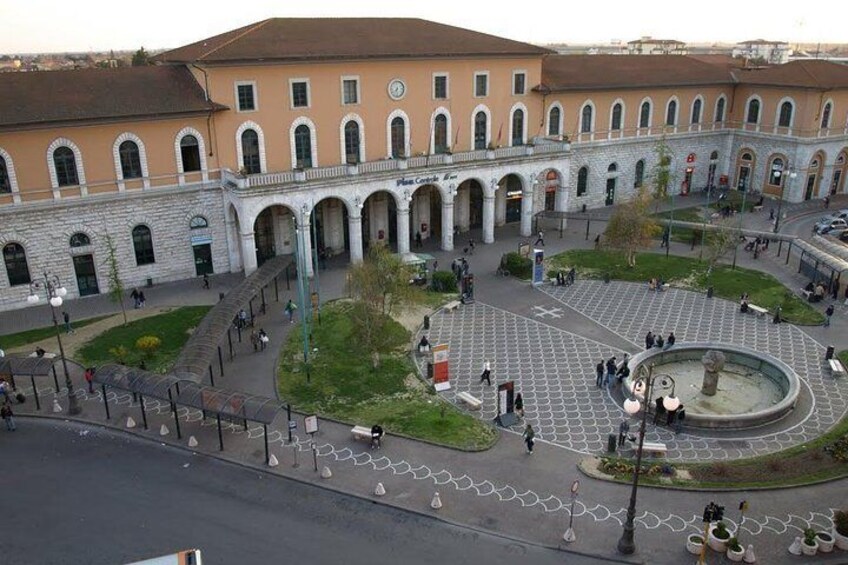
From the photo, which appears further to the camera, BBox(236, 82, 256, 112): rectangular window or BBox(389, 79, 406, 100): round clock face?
BBox(389, 79, 406, 100): round clock face

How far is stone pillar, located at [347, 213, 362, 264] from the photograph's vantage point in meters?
44.5

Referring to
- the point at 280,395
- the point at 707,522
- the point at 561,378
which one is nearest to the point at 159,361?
the point at 280,395

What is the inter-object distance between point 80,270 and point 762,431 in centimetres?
3669

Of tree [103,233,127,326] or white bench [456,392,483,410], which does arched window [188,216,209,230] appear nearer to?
tree [103,233,127,326]

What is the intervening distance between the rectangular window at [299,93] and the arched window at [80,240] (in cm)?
1487

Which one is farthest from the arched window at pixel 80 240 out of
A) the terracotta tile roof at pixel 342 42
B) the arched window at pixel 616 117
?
the arched window at pixel 616 117

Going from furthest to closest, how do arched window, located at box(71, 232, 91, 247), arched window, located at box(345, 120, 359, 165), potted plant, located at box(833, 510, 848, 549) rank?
arched window, located at box(345, 120, 359, 165)
arched window, located at box(71, 232, 91, 247)
potted plant, located at box(833, 510, 848, 549)

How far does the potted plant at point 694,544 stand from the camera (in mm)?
19453

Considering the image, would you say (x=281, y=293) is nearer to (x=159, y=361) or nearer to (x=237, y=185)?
(x=237, y=185)

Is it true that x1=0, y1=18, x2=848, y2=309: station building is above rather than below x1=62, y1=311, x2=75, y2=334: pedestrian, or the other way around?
above

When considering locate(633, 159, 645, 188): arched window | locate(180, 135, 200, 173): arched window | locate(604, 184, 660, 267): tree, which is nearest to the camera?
locate(180, 135, 200, 173): arched window

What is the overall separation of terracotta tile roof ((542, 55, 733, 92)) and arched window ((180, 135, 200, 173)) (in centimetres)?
2717

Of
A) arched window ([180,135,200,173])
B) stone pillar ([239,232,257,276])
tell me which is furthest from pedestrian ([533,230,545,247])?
arched window ([180,135,200,173])

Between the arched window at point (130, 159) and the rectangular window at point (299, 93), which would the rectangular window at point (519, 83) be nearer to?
the rectangular window at point (299, 93)
